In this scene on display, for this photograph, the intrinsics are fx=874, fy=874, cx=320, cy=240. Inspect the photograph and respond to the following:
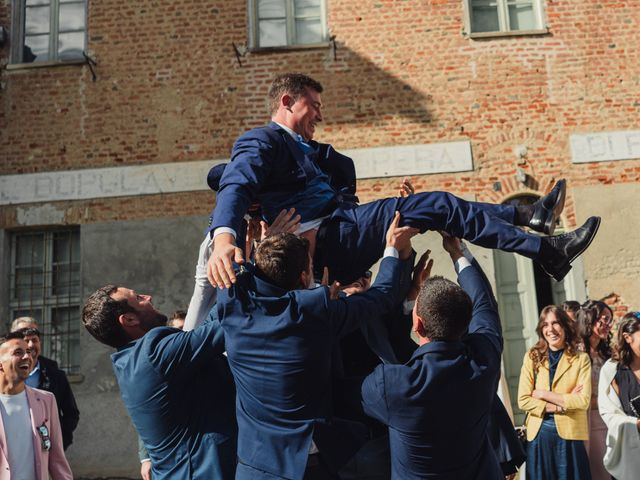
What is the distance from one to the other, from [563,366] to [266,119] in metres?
6.54

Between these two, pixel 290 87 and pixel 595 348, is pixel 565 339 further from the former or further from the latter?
pixel 290 87

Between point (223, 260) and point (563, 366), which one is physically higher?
point (223, 260)

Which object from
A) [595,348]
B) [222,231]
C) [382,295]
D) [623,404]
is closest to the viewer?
[222,231]

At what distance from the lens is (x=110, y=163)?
488 inches

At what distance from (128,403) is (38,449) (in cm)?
194

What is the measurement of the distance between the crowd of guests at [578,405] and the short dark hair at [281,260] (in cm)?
380

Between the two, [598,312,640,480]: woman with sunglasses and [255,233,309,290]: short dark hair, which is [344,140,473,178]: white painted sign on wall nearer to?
[598,312,640,480]: woman with sunglasses

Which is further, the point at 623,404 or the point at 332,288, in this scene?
the point at 623,404

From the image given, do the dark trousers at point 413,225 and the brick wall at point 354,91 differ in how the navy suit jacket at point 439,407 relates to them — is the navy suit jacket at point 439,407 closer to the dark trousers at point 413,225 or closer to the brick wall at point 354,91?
the dark trousers at point 413,225

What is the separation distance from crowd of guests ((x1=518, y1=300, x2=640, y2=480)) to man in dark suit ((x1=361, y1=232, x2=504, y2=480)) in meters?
3.19

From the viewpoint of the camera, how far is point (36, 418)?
602 cm

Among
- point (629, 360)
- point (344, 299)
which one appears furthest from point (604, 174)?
point (344, 299)

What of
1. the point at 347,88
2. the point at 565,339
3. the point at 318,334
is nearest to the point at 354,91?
the point at 347,88

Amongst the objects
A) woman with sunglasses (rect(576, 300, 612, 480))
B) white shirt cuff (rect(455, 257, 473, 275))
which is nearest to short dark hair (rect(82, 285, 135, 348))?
white shirt cuff (rect(455, 257, 473, 275))
